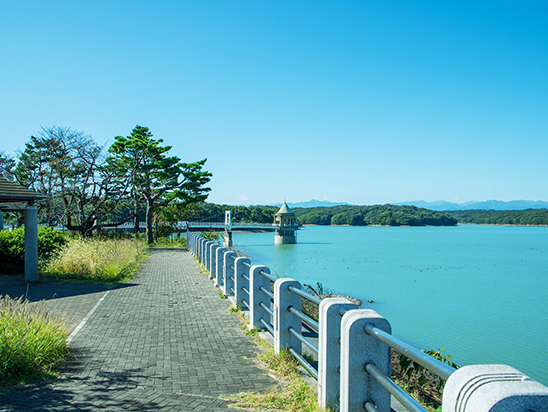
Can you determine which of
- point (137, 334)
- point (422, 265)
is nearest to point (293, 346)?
point (137, 334)

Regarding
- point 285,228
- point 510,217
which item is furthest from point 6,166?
point 510,217

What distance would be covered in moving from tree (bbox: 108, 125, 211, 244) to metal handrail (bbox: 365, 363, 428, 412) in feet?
87.7

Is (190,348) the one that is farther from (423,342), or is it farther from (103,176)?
(103,176)

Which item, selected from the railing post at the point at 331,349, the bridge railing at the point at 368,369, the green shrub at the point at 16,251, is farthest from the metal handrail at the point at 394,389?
the green shrub at the point at 16,251

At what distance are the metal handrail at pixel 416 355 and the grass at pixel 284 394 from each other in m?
1.24

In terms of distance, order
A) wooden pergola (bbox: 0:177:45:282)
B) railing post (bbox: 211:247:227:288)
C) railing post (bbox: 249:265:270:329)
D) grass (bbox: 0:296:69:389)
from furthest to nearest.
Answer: wooden pergola (bbox: 0:177:45:282) → railing post (bbox: 211:247:227:288) → railing post (bbox: 249:265:270:329) → grass (bbox: 0:296:69:389)

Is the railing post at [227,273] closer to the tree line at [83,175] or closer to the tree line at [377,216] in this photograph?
the tree line at [83,175]

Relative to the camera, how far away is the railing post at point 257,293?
6441 mm

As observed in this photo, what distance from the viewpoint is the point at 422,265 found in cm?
4034

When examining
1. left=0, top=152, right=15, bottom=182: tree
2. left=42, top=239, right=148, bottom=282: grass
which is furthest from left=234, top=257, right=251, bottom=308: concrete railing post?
left=0, top=152, right=15, bottom=182: tree

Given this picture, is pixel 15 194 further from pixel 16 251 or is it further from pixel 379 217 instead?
pixel 379 217

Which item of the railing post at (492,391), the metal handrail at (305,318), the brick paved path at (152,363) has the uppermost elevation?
the railing post at (492,391)

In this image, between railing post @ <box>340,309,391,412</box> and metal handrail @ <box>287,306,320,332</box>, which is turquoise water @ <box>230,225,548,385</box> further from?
railing post @ <box>340,309,391,412</box>

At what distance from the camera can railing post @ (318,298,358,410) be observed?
11.2ft
